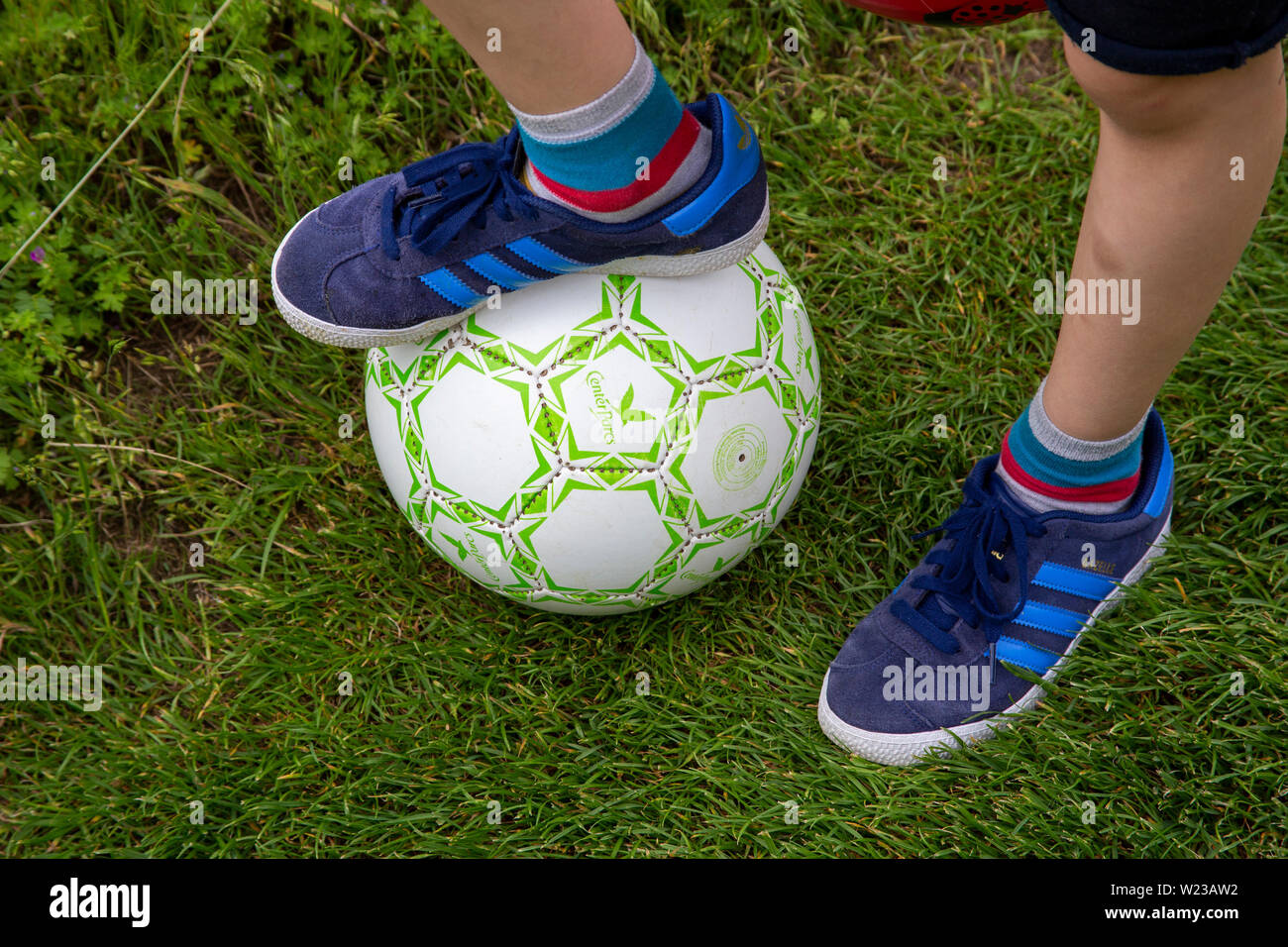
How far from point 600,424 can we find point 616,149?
1.74ft

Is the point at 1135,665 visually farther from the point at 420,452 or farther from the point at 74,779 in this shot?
the point at 74,779

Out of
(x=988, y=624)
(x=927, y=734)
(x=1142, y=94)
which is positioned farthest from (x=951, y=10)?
(x=927, y=734)

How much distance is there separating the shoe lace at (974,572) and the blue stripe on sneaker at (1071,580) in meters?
0.06

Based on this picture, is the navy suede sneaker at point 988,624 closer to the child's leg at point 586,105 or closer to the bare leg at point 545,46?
the child's leg at point 586,105

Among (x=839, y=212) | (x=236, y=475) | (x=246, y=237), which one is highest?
(x=839, y=212)

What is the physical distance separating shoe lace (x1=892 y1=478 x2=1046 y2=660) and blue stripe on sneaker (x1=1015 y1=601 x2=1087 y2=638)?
0.03 meters

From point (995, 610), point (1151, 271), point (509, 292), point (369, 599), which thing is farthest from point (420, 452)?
point (1151, 271)

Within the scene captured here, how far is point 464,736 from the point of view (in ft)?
7.76

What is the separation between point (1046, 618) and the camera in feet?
7.18

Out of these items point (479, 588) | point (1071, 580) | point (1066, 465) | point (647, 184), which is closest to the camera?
point (647, 184)

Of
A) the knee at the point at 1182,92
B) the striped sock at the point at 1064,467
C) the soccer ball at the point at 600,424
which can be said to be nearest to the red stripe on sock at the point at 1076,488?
the striped sock at the point at 1064,467

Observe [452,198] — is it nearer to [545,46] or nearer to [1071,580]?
[545,46]

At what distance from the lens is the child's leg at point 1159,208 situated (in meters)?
1.43

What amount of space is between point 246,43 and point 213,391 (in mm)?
1008
